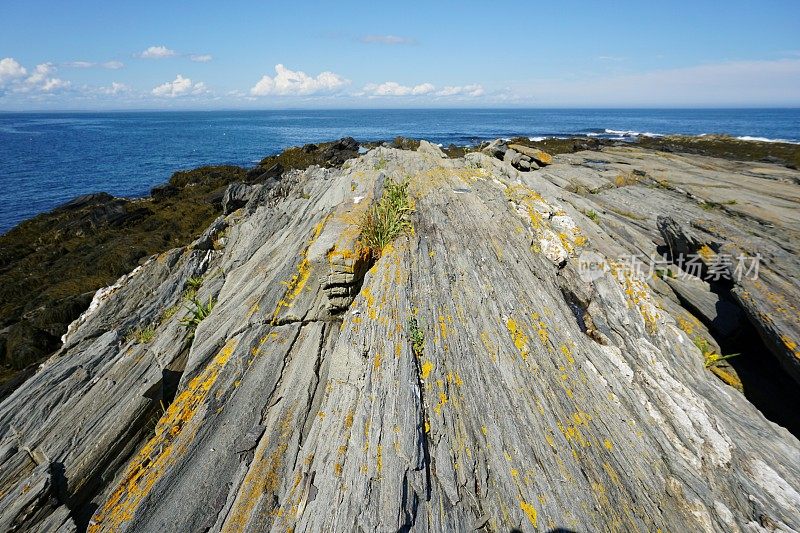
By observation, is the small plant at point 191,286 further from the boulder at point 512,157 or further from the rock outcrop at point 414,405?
the boulder at point 512,157

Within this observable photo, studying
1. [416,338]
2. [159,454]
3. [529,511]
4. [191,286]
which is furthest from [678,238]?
[191,286]

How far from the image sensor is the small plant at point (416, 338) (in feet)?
21.5

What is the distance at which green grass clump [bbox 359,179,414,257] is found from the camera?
351 inches

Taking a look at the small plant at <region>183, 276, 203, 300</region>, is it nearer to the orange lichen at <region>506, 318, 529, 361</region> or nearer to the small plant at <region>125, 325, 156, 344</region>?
the small plant at <region>125, 325, 156, 344</region>

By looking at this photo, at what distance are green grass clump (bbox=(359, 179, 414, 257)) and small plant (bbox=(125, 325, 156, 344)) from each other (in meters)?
6.16

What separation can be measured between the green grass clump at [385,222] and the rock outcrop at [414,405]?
8.8 inches

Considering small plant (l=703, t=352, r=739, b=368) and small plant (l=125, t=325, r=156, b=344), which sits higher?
small plant (l=125, t=325, r=156, b=344)

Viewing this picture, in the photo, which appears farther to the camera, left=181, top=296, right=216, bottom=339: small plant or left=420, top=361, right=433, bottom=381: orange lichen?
left=181, top=296, right=216, bottom=339: small plant

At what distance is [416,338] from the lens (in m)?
6.70

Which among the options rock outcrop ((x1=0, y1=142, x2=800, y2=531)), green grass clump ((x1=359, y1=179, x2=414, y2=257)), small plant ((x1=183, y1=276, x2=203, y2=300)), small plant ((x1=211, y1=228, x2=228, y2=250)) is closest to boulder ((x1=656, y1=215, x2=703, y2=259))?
rock outcrop ((x1=0, y1=142, x2=800, y2=531))

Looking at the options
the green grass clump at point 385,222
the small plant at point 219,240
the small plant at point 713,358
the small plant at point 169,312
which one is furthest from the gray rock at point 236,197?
the small plant at point 713,358

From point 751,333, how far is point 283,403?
14696 millimetres

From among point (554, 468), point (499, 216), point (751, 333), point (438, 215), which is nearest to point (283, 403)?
point (554, 468)

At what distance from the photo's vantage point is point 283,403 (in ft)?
20.4
